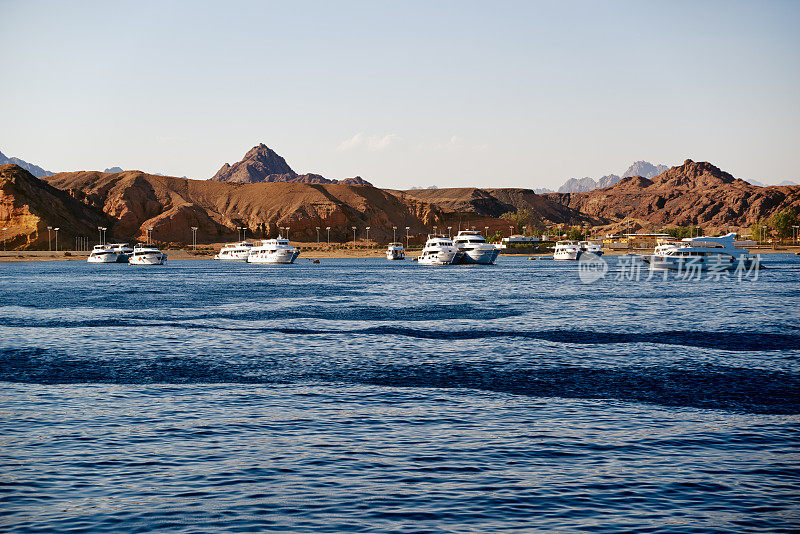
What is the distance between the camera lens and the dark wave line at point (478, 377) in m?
25.0

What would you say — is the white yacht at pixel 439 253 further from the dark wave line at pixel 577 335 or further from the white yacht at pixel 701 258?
the dark wave line at pixel 577 335

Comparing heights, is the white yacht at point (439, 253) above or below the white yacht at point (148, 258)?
above

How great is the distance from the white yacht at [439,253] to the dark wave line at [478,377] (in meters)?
135

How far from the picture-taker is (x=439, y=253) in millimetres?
168500

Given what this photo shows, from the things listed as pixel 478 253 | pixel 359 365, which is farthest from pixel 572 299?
pixel 478 253

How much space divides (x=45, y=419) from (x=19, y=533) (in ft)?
29.5

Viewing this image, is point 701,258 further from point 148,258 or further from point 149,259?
point 148,258

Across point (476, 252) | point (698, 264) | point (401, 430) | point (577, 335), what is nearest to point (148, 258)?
point (476, 252)

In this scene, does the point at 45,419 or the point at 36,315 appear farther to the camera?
the point at 36,315

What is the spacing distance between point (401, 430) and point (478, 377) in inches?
352

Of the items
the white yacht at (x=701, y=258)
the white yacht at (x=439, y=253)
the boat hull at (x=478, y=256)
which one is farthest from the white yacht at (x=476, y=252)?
the white yacht at (x=701, y=258)

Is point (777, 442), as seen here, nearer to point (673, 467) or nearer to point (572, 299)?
point (673, 467)

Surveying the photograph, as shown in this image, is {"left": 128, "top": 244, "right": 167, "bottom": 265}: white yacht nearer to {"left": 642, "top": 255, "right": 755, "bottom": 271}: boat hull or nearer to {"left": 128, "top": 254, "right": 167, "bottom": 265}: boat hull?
{"left": 128, "top": 254, "right": 167, "bottom": 265}: boat hull

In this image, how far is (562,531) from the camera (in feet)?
43.3
